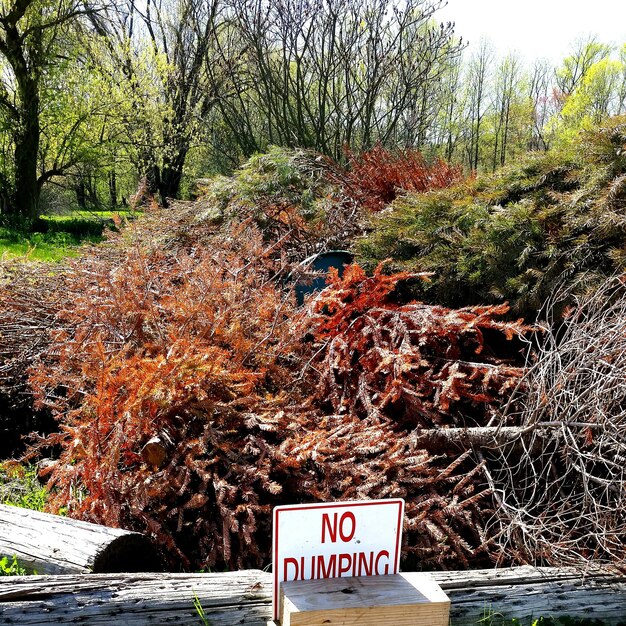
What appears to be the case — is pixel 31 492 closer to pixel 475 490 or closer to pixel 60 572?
pixel 60 572

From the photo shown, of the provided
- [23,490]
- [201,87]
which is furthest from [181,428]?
[201,87]

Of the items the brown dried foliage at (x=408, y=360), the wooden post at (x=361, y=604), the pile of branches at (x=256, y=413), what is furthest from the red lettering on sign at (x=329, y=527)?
the brown dried foliage at (x=408, y=360)

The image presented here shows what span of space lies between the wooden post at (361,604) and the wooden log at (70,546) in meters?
0.89

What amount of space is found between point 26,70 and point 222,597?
16424 mm

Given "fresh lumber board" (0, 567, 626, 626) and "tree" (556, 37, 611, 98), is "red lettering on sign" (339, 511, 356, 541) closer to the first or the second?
"fresh lumber board" (0, 567, 626, 626)

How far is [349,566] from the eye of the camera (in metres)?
1.81

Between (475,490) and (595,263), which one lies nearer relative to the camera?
(475,490)

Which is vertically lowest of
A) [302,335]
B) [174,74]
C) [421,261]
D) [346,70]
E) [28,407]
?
[28,407]

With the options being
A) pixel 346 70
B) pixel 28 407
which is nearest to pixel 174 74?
pixel 346 70

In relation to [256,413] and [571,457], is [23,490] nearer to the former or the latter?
[256,413]

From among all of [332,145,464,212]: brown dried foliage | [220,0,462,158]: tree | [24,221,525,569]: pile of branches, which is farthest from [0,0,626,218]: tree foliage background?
[24,221,525,569]: pile of branches

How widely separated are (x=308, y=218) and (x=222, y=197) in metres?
0.82

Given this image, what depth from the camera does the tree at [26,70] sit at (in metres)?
15.2

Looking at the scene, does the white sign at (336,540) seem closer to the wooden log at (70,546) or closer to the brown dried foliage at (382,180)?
the wooden log at (70,546)
